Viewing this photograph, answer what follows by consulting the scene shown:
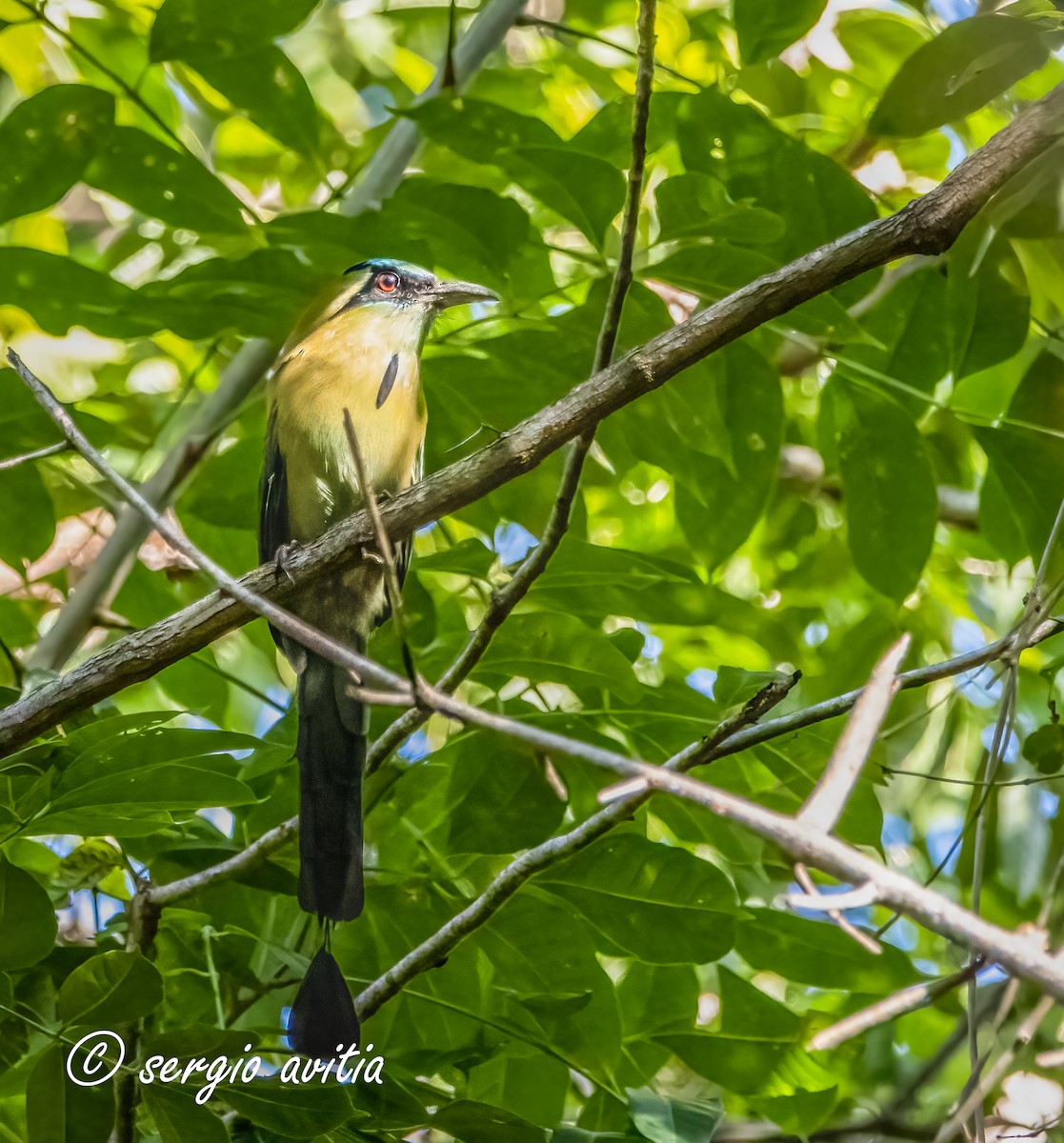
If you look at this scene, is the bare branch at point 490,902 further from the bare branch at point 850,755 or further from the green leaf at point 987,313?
the green leaf at point 987,313

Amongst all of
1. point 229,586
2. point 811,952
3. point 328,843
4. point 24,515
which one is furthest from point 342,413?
point 811,952

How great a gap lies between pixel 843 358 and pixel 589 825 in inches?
56.7

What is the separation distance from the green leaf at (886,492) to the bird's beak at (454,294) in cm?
112

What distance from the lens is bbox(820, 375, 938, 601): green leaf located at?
3.01 meters

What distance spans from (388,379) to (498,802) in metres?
A: 1.56

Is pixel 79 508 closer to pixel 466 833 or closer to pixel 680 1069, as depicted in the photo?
pixel 466 833

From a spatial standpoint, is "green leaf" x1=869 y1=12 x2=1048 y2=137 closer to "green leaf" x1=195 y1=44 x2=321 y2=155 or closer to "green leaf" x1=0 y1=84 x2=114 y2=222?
"green leaf" x1=195 y1=44 x2=321 y2=155

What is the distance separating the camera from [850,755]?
1.21m

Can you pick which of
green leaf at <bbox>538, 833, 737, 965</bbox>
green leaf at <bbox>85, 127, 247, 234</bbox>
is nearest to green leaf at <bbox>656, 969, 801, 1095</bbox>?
green leaf at <bbox>538, 833, 737, 965</bbox>

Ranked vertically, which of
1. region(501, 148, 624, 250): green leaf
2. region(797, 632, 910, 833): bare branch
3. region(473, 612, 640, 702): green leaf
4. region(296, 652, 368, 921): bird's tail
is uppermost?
region(501, 148, 624, 250): green leaf

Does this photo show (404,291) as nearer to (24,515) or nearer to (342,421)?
(342,421)

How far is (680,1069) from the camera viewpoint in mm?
3730

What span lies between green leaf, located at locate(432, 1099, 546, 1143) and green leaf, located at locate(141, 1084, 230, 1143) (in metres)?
0.39

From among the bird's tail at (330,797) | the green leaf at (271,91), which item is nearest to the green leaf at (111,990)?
the bird's tail at (330,797)
